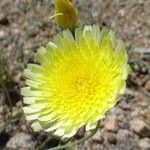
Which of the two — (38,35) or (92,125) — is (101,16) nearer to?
(38,35)

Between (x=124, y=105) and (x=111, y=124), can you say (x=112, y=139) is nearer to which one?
(x=111, y=124)

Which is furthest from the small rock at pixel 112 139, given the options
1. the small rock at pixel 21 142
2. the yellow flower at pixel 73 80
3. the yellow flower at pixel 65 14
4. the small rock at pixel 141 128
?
the yellow flower at pixel 65 14

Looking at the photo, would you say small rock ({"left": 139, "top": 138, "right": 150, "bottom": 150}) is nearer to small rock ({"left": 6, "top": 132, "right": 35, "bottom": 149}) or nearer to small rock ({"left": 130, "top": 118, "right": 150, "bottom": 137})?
small rock ({"left": 130, "top": 118, "right": 150, "bottom": 137})

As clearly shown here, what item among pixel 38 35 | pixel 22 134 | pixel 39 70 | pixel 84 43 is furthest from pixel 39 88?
pixel 38 35

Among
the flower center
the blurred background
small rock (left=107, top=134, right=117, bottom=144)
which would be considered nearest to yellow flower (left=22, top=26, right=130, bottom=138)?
the flower center

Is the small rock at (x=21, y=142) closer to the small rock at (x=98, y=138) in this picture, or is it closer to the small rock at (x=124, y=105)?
the small rock at (x=98, y=138)

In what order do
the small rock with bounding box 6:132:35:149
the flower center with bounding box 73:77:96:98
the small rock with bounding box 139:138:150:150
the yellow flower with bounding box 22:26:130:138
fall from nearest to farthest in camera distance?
the yellow flower with bounding box 22:26:130:138
the flower center with bounding box 73:77:96:98
the small rock with bounding box 139:138:150:150
the small rock with bounding box 6:132:35:149
